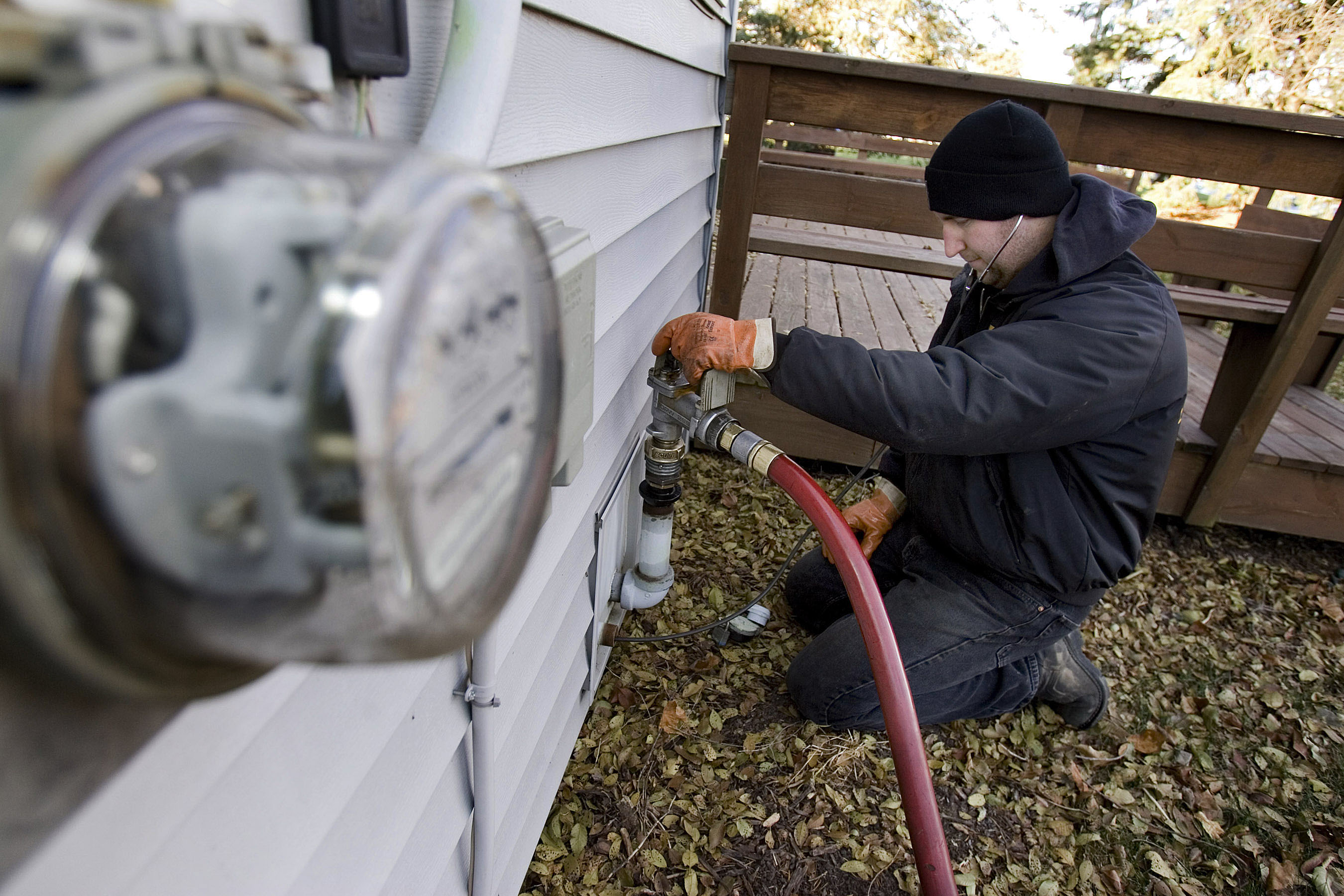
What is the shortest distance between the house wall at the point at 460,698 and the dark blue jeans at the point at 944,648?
30.8 inches

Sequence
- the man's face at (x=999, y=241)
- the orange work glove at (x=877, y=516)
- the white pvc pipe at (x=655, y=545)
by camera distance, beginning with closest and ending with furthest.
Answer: the man's face at (x=999, y=241) → the white pvc pipe at (x=655, y=545) → the orange work glove at (x=877, y=516)

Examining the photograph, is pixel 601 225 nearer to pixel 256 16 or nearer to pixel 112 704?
pixel 256 16

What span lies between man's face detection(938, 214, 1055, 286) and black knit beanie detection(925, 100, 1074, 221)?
3 cm

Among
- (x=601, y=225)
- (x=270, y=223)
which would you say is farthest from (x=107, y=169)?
(x=601, y=225)

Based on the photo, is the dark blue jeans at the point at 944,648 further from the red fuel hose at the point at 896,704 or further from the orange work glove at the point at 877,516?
the red fuel hose at the point at 896,704

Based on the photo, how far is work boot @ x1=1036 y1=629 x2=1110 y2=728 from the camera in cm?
251

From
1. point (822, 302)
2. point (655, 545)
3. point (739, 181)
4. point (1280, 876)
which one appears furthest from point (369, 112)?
point (822, 302)

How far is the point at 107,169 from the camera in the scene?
31 centimetres

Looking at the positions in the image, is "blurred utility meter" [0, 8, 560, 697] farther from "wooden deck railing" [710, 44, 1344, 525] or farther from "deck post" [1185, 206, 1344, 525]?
"deck post" [1185, 206, 1344, 525]

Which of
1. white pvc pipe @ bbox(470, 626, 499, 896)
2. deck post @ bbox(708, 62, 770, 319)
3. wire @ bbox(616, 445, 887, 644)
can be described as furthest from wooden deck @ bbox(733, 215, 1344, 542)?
white pvc pipe @ bbox(470, 626, 499, 896)

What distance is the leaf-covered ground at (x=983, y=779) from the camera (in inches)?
82.1

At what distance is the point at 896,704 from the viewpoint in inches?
68.9

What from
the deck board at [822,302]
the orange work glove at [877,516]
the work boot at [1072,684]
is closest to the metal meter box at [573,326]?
the orange work glove at [877,516]

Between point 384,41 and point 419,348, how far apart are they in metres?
0.46
